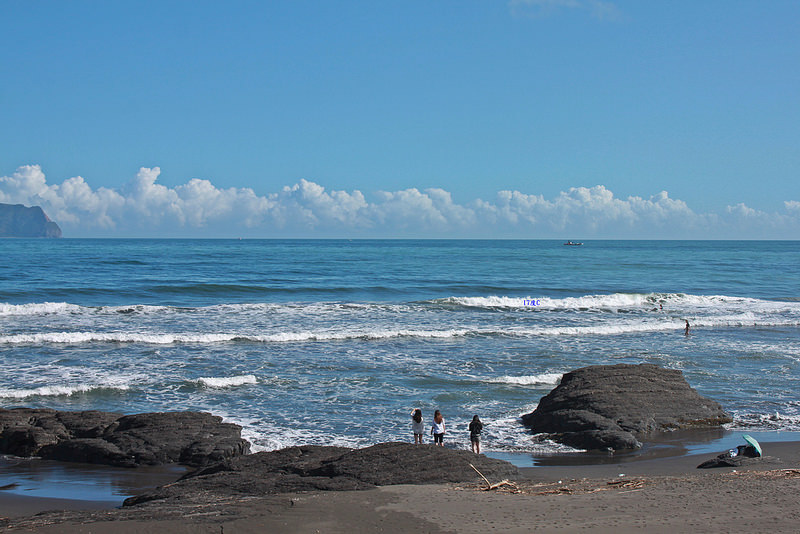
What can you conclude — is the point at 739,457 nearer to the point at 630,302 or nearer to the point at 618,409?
the point at 618,409

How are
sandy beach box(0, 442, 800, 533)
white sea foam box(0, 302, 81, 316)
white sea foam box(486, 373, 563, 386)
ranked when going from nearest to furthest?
sandy beach box(0, 442, 800, 533) < white sea foam box(486, 373, 563, 386) < white sea foam box(0, 302, 81, 316)

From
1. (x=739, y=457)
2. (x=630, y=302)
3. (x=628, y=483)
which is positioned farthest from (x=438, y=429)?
(x=630, y=302)

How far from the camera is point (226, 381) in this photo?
63.4ft

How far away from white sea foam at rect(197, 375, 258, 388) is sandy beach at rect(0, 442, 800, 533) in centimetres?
850

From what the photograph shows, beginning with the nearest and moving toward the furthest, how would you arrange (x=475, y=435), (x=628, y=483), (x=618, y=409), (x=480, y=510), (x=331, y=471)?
(x=480, y=510)
(x=628, y=483)
(x=331, y=471)
(x=475, y=435)
(x=618, y=409)

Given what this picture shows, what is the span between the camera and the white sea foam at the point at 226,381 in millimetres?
19062

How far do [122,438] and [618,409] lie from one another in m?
11.1

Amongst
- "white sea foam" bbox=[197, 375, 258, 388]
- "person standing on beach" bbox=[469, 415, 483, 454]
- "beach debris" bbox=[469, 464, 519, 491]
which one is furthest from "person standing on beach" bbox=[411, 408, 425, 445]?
→ "white sea foam" bbox=[197, 375, 258, 388]

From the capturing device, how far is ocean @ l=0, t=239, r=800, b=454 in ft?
55.6

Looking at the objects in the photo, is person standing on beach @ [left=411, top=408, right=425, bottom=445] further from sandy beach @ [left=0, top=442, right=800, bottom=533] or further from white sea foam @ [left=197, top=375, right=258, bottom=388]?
white sea foam @ [left=197, top=375, right=258, bottom=388]

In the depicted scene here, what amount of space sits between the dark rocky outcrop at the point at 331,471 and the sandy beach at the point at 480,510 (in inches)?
15.5

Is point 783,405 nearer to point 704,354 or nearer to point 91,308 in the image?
point 704,354

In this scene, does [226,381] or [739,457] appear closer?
[739,457]

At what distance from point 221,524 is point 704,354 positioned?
21383 mm
